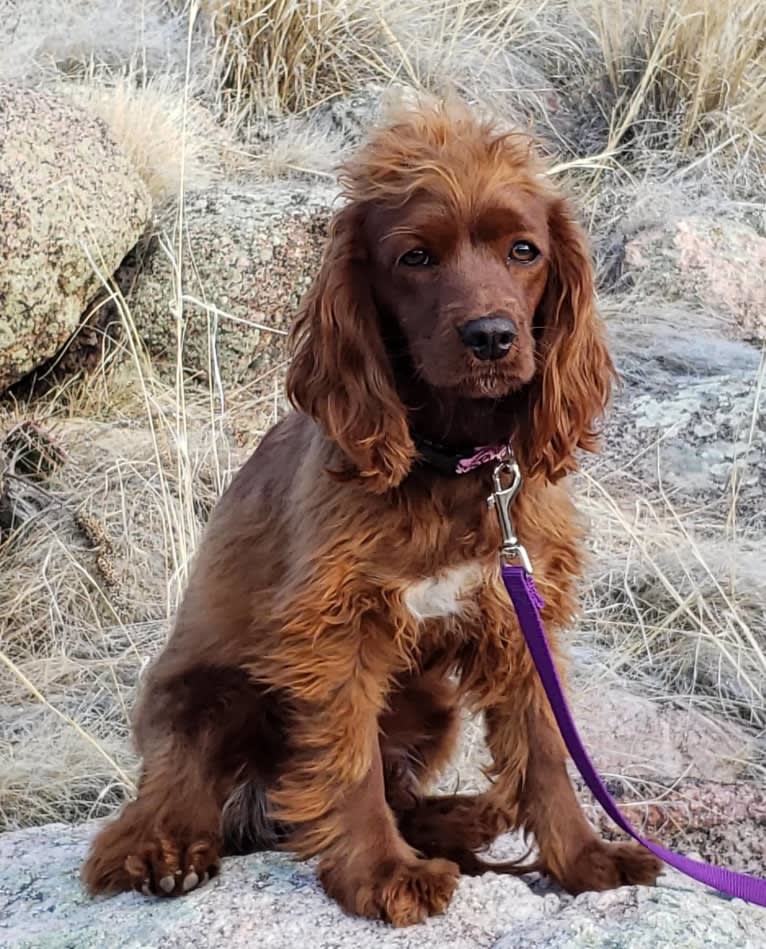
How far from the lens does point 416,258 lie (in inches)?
105

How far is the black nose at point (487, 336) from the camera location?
→ 8.16 feet

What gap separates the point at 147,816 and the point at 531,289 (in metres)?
1.39

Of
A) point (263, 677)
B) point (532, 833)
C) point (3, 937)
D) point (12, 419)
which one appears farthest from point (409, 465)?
point (12, 419)

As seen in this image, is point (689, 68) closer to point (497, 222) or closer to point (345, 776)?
point (497, 222)

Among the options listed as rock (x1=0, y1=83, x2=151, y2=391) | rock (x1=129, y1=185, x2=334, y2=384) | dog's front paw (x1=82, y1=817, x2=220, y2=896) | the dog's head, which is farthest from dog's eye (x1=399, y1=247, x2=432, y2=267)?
rock (x1=129, y1=185, x2=334, y2=384)

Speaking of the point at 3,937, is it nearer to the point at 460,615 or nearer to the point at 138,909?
the point at 138,909

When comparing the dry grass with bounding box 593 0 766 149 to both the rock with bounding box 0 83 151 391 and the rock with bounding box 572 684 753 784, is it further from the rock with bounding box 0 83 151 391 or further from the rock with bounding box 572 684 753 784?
the rock with bounding box 572 684 753 784

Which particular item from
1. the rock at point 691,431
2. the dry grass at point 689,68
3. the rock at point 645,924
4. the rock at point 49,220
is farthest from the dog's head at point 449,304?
the dry grass at point 689,68

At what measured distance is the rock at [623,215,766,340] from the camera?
690 centimetres

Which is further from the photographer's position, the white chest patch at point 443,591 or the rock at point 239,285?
the rock at point 239,285

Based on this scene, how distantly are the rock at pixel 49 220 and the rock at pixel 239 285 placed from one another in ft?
0.96

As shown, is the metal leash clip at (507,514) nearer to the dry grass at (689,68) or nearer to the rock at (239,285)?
the rock at (239,285)

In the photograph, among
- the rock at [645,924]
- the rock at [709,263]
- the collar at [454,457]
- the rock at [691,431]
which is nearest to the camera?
the rock at [645,924]

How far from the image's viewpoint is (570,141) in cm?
798
